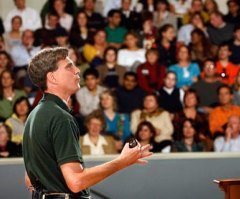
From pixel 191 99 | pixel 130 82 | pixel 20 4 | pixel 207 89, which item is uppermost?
pixel 20 4

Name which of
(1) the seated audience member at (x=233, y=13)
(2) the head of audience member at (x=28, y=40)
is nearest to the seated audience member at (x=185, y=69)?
(1) the seated audience member at (x=233, y=13)

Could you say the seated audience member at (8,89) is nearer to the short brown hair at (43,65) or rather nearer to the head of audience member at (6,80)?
the head of audience member at (6,80)

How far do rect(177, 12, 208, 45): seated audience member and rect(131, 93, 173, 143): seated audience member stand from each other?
78.3 inches

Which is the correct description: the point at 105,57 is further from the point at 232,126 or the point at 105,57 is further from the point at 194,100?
the point at 232,126

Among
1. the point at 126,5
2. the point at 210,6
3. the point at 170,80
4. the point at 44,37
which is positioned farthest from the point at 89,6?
the point at 170,80

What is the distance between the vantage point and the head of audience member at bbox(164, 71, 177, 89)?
7.52 m

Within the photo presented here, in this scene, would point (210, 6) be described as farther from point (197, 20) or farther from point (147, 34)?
point (147, 34)

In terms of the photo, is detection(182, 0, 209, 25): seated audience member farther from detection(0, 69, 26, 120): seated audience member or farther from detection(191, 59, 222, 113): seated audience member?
detection(0, 69, 26, 120): seated audience member

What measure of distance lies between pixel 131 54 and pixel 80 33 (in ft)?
3.20

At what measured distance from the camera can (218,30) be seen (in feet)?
29.2

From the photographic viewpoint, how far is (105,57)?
797 centimetres

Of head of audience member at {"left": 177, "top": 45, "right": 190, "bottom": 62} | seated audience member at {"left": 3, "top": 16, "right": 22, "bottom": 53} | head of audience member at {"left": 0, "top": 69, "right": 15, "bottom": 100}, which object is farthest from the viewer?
seated audience member at {"left": 3, "top": 16, "right": 22, "bottom": 53}

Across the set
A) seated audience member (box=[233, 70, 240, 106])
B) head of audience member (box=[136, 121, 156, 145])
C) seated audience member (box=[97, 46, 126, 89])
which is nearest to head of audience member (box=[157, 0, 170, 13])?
seated audience member (box=[97, 46, 126, 89])

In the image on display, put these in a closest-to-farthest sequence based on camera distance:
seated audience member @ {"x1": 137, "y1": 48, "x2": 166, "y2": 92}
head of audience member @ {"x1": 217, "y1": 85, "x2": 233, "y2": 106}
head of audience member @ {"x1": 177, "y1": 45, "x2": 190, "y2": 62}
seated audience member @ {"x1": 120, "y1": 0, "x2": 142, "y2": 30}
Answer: head of audience member @ {"x1": 217, "y1": 85, "x2": 233, "y2": 106}, seated audience member @ {"x1": 137, "y1": 48, "x2": 166, "y2": 92}, head of audience member @ {"x1": 177, "y1": 45, "x2": 190, "y2": 62}, seated audience member @ {"x1": 120, "y1": 0, "x2": 142, "y2": 30}
